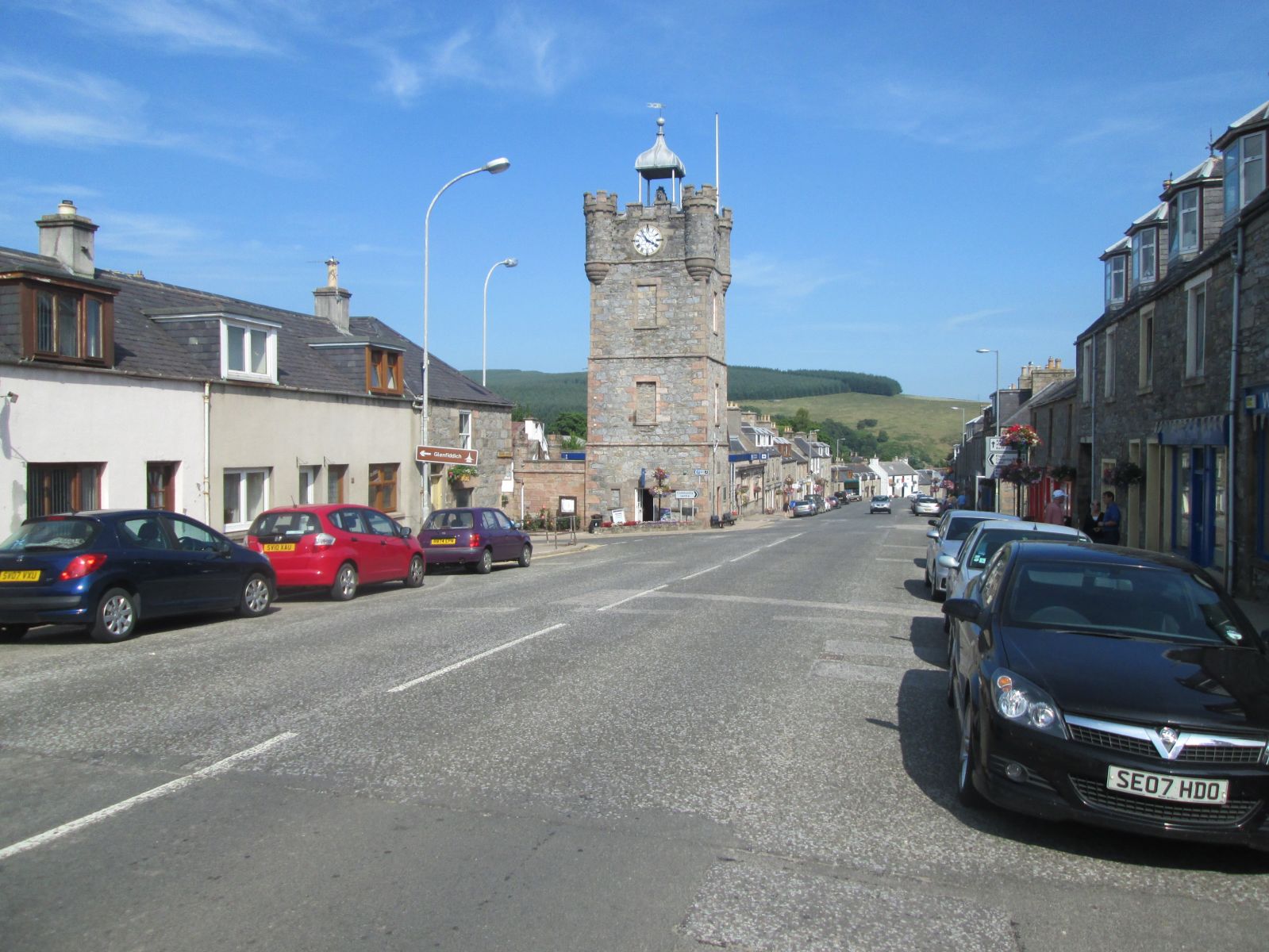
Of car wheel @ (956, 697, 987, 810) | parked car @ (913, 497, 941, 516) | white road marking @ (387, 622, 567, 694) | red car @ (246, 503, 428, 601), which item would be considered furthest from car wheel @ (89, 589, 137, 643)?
parked car @ (913, 497, 941, 516)

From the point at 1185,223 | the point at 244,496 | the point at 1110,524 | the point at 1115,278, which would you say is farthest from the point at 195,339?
the point at 1115,278

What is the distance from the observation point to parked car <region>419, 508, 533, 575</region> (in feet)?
70.2

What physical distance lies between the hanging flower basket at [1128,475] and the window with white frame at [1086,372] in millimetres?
6109

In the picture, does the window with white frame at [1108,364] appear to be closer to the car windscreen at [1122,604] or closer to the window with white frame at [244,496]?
the window with white frame at [244,496]

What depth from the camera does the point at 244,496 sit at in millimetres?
21391

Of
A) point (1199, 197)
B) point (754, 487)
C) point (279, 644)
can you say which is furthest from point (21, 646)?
point (754, 487)

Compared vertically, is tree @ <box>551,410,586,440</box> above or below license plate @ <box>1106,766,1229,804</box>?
above

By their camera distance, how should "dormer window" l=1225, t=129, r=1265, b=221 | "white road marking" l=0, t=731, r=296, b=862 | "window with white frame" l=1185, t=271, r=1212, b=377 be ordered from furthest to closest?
"window with white frame" l=1185, t=271, r=1212, b=377
"dormer window" l=1225, t=129, r=1265, b=221
"white road marking" l=0, t=731, r=296, b=862

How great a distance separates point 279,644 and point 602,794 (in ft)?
21.6

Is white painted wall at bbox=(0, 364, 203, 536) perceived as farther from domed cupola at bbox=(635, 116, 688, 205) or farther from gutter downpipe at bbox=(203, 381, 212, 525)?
domed cupola at bbox=(635, 116, 688, 205)

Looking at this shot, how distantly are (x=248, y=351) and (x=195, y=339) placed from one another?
1149mm

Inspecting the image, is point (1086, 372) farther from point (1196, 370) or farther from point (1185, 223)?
point (1196, 370)

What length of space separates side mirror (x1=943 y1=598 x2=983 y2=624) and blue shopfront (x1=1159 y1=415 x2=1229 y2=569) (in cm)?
1249

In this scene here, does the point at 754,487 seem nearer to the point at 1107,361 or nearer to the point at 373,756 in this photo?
the point at 1107,361
